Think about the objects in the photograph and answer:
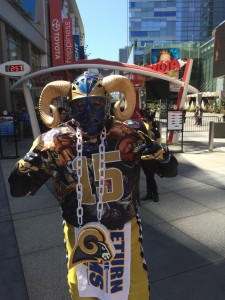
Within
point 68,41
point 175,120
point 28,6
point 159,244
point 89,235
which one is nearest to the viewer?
point 89,235

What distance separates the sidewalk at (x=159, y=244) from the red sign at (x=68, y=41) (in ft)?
63.4

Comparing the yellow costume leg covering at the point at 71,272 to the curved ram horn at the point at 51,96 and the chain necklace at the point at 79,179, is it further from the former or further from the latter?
the curved ram horn at the point at 51,96

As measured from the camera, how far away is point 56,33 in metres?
24.7

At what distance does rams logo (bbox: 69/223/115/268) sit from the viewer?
1.61 meters

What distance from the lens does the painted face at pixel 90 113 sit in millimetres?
1753

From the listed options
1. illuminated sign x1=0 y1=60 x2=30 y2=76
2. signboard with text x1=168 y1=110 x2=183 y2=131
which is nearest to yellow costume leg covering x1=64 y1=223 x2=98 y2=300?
illuminated sign x1=0 y1=60 x2=30 y2=76

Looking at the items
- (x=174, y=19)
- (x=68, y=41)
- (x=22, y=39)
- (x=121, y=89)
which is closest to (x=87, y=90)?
(x=121, y=89)

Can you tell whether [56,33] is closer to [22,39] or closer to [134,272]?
[22,39]

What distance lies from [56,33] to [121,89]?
981 inches

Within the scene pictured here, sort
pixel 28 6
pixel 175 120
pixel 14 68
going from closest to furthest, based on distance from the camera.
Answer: pixel 14 68 < pixel 175 120 < pixel 28 6

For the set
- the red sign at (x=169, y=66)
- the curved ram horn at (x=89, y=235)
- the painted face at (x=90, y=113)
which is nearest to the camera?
the curved ram horn at (x=89, y=235)

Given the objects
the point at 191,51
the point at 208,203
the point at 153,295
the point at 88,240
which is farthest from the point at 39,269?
the point at 191,51

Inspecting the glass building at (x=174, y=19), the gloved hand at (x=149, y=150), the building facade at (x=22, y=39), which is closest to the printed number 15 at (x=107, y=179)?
the gloved hand at (x=149, y=150)

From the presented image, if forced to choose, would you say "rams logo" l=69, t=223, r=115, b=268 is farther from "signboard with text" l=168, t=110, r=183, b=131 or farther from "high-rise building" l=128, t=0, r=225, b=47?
"high-rise building" l=128, t=0, r=225, b=47
